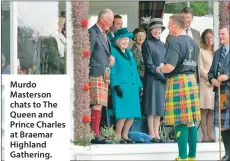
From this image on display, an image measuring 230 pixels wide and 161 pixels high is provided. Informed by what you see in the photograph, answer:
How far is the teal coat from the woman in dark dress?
128 mm

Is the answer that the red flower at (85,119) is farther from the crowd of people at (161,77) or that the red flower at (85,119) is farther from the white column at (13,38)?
the white column at (13,38)

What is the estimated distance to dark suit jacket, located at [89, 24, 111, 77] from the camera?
940 centimetres

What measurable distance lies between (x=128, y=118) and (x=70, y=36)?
1.22m

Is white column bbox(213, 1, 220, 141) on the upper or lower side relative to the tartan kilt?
upper

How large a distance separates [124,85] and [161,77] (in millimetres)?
477

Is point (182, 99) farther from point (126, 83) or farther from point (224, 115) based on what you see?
point (126, 83)

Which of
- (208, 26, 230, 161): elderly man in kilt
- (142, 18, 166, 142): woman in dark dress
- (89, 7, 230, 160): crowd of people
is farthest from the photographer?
(142, 18, 166, 142): woman in dark dress

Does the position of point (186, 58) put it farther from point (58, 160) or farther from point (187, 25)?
point (58, 160)

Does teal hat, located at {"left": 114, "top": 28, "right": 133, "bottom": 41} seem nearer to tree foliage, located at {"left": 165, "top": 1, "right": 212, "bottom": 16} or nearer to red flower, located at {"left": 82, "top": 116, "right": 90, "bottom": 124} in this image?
tree foliage, located at {"left": 165, "top": 1, "right": 212, "bottom": 16}

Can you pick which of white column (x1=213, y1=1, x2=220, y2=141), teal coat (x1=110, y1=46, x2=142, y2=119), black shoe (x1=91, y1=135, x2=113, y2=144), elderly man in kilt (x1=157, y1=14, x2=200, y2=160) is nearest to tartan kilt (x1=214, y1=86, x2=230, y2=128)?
elderly man in kilt (x1=157, y1=14, x2=200, y2=160)

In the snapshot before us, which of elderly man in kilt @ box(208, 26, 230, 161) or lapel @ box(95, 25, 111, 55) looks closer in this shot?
elderly man in kilt @ box(208, 26, 230, 161)

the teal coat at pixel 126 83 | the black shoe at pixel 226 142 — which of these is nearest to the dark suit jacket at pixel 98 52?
the teal coat at pixel 126 83

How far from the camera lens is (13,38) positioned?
922cm

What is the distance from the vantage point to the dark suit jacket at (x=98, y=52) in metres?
9.40
